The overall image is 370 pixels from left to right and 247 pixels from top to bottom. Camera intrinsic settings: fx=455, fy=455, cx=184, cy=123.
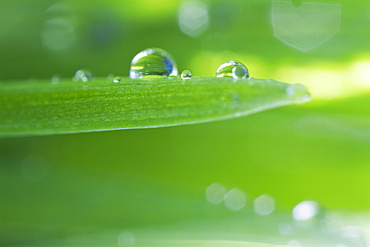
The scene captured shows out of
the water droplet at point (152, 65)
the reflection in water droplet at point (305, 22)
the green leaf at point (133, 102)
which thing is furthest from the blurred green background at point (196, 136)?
the green leaf at point (133, 102)

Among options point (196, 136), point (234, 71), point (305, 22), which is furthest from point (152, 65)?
point (305, 22)

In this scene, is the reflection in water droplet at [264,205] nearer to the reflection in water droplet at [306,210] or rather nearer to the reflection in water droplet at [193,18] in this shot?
the reflection in water droplet at [306,210]

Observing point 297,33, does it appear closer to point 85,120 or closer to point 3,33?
point 85,120

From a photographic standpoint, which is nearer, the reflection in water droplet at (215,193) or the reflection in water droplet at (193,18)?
the reflection in water droplet at (215,193)

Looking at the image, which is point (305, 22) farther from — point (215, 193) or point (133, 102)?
point (133, 102)

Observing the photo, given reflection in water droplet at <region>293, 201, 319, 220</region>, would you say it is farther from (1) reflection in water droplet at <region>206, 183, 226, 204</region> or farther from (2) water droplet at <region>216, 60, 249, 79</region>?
(2) water droplet at <region>216, 60, 249, 79</region>

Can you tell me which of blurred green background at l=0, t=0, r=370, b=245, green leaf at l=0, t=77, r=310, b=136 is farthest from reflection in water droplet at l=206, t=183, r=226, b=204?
green leaf at l=0, t=77, r=310, b=136
